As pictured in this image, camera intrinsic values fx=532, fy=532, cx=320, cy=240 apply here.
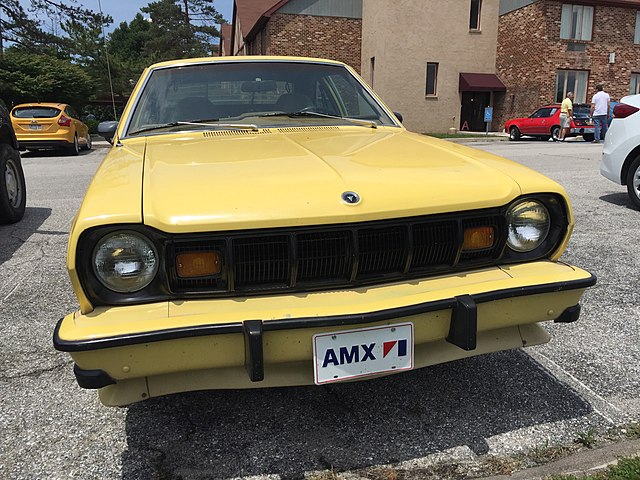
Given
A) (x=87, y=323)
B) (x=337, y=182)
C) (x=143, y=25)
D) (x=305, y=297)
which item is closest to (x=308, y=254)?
(x=305, y=297)

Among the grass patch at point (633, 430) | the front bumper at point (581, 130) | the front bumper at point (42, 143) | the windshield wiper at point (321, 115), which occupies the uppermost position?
the windshield wiper at point (321, 115)

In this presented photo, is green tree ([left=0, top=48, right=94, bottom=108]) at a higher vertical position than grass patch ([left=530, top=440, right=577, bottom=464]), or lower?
higher

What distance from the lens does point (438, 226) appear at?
2123mm

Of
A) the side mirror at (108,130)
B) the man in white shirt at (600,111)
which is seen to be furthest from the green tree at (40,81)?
the side mirror at (108,130)

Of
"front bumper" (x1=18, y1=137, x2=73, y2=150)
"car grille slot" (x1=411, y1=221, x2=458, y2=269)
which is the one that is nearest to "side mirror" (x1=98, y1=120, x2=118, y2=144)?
"car grille slot" (x1=411, y1=221, x2=458, y2=269)

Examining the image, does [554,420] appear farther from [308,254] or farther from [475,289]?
[308,254]

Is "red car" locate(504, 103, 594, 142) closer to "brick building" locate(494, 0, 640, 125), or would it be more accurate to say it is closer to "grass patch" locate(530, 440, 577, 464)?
"brick building" locate(494, 0, 640, 125)

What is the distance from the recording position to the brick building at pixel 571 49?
24031 mm

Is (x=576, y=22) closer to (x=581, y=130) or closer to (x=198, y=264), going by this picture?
(x=581, y=130)

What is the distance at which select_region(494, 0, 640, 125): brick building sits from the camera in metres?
24.0

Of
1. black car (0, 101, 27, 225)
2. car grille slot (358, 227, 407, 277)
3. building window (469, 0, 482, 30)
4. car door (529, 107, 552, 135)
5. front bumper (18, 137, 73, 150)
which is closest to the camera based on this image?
car grille slot (358, 227, 407, 277)

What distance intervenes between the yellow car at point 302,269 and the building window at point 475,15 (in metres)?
27.5

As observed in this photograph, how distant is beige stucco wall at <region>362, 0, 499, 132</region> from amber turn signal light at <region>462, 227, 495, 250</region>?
78.4 ft

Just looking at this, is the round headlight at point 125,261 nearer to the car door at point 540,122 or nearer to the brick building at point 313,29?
the car door at point 540,122
